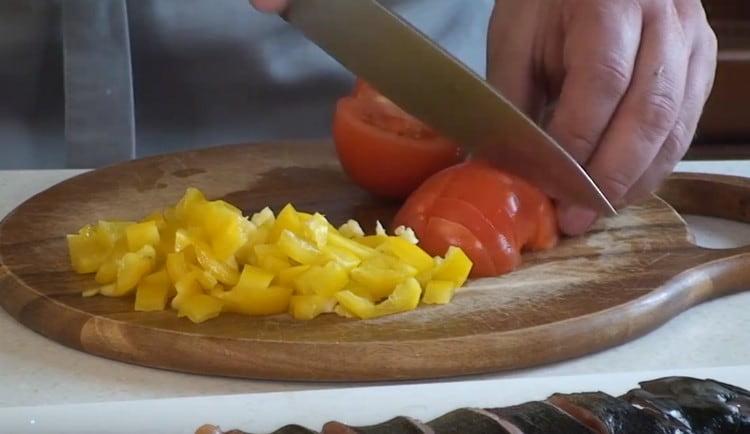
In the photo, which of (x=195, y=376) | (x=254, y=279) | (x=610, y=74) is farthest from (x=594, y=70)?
(x=195, y=376)

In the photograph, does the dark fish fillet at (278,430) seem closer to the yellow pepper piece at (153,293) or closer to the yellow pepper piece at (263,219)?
the yellow pepper piece at (153,293)

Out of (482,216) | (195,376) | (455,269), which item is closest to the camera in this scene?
(195,376)

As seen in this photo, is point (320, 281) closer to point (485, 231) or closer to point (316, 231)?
point (316, 231)

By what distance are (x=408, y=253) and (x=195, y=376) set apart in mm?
266

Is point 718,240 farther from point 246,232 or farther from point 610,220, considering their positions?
point 246,232

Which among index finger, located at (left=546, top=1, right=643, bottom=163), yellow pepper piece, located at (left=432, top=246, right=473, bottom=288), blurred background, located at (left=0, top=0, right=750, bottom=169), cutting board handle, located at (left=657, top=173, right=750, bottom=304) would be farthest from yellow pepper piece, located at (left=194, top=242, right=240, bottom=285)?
cutting board handle, located at (left=657, top=173, right=750, bottom=304)

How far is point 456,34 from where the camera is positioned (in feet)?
6.21

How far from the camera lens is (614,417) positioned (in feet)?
2.79

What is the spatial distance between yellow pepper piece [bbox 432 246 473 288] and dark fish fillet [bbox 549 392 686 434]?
0.35 m

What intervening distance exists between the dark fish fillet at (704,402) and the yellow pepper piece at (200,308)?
1.43ft

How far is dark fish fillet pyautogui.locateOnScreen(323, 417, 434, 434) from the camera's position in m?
0.82

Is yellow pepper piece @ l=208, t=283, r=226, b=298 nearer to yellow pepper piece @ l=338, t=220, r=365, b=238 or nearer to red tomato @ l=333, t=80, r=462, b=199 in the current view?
yellow pepper piece @ l=338, t=220, r=365, b=238

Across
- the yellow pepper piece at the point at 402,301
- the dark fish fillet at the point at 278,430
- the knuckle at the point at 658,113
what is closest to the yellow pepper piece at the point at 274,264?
the yellow pepper piece at the point at 402,301

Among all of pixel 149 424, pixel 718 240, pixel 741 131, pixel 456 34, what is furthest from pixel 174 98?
pixel 741 131
